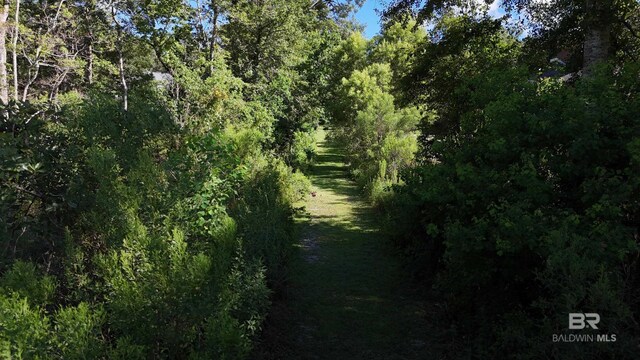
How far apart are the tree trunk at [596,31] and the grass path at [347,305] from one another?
456 centimetres

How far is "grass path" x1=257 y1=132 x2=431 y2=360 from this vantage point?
4.92m

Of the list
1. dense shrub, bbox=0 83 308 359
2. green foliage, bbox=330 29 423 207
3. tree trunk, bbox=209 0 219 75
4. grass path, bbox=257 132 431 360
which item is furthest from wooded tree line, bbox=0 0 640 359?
green foliage, bbox=330 29 423 207

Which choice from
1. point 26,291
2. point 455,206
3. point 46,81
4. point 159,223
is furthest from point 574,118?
point 46,81

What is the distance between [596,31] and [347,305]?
5653 mm

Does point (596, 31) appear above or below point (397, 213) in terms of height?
above

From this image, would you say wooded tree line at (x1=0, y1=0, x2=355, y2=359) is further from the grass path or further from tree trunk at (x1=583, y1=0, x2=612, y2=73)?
tree trunk at (x1=583, y1=0, x2=612, y2=73)

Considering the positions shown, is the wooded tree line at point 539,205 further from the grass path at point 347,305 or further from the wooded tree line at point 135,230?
the wooded tree line at point 135,230

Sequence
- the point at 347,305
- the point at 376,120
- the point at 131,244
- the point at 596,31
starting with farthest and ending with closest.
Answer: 1. the point at 376,120
2. the point at 596,31
3. the point at 347,305
4. the point at 131,244

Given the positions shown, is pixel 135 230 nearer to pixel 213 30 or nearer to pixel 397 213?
pixel 397 213

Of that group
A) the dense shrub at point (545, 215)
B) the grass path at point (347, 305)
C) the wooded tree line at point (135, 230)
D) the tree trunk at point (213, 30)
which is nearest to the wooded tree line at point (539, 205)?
the dense shrub at point (545, 215)

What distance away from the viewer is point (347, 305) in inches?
240

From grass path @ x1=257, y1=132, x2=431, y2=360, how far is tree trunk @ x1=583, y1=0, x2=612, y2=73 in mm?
4559

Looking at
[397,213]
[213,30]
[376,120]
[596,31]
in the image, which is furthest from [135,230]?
[376,120]

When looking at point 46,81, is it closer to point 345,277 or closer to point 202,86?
point 202,86
